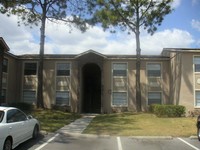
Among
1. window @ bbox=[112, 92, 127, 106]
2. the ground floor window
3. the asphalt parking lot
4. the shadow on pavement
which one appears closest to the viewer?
the shadow on pavement

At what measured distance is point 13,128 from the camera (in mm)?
11695

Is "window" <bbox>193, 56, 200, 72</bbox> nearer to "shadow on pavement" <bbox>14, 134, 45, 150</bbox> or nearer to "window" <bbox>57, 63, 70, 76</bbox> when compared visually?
"window" <bbox>57, 63, 70, 76</bbox>

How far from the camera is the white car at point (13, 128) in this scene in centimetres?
1096

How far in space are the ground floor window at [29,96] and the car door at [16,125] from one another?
2243cm

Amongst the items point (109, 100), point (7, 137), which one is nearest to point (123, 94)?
point (109, 100)

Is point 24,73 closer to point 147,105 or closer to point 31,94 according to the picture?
point 31,94

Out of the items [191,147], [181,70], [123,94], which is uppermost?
[181,70]

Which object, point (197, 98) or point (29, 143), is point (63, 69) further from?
point (29, 143)

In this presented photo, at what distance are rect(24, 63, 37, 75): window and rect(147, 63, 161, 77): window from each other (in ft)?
38.6

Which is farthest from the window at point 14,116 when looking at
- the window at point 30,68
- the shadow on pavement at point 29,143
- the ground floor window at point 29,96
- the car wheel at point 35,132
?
the window at point 30,68

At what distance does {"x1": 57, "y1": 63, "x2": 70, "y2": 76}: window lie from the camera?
35.4 m

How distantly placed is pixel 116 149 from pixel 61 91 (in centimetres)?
2284

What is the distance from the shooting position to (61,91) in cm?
3528

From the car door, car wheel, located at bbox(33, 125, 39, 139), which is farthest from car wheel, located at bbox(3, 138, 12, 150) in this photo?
car wheel, located at bbox(33, 125, 39, 139)
